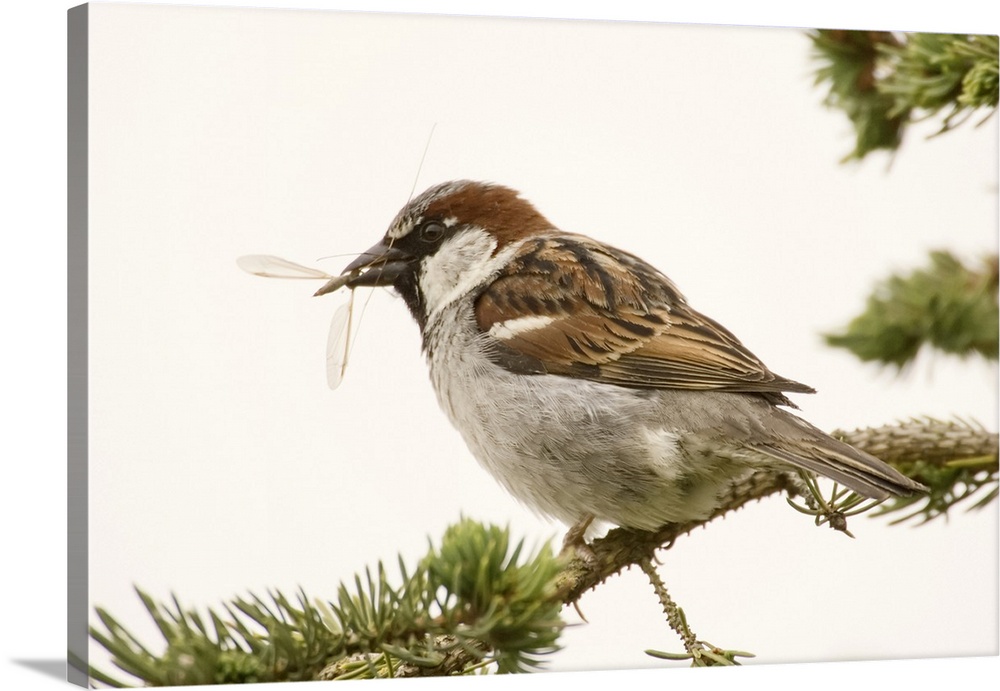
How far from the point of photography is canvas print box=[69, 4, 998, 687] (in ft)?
10.5

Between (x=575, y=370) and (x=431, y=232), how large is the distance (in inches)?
22.5

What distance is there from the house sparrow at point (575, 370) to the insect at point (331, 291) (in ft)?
0.05

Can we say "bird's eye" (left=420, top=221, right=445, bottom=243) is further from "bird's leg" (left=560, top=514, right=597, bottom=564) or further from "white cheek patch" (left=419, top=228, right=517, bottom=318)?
"bird's leg" (left=560, top=514, right=597, bottom=564)

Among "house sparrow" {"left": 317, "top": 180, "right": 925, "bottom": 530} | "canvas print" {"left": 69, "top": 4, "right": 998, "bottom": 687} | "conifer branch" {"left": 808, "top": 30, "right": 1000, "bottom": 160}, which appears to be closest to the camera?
"canvas print" {"left": 69, "top": 4, "right": 998, "bottom": 687}

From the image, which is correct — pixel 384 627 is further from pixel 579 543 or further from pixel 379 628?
pixel 579 543

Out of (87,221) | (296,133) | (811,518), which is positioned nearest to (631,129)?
(296,133)

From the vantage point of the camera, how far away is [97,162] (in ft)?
10.5

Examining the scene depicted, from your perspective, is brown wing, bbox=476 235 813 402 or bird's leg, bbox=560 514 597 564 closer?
brown wing, bbox=476 235 813 402

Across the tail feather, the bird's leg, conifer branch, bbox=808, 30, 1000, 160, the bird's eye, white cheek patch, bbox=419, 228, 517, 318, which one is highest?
conifer branch, bbox=808, 30, 1000, 160

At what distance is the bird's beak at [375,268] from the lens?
3.54m

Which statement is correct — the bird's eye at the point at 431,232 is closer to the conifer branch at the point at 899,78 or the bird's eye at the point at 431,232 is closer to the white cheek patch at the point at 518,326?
the white cheek patch at the point at 518,326

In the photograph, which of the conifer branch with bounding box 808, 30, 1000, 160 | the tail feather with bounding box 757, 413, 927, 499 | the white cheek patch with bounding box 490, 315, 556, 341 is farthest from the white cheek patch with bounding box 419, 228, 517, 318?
the conifer branch with bounding box 808, 30, 1000, 160

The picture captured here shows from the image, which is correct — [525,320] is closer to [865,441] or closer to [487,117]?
[487,117]

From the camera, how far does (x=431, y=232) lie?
143 inches
